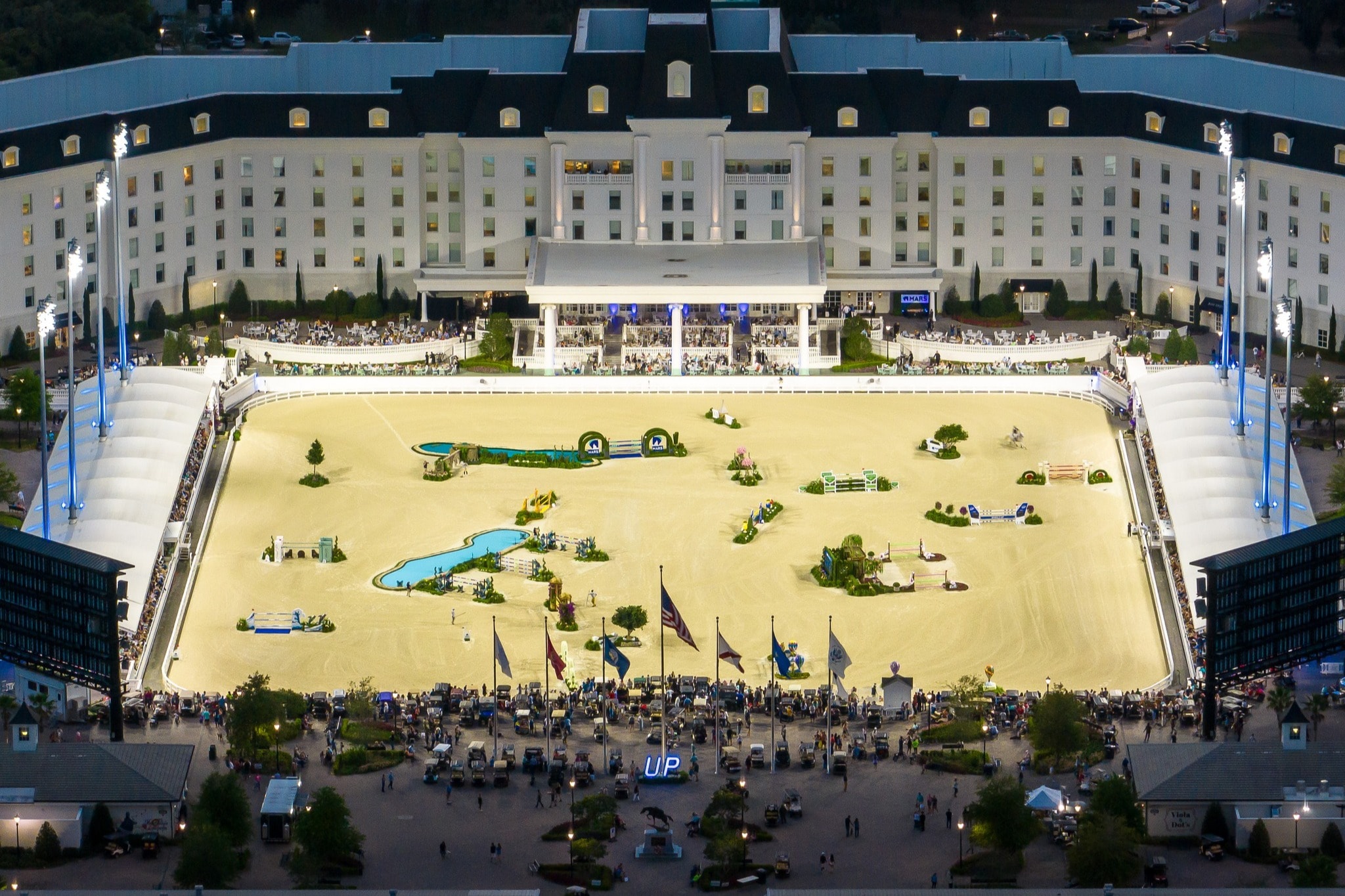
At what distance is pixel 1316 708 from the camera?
16212 cm

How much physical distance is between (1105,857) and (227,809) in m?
35.9

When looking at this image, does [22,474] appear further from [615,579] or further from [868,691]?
[868,691]

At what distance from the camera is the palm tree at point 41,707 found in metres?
164

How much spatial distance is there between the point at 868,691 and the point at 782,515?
24850 mm

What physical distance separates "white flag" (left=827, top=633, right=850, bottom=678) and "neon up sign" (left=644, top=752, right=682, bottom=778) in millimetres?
7867

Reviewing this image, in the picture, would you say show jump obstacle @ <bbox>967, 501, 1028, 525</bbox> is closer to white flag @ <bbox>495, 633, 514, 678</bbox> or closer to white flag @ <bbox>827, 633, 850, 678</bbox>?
white flag @ <bbox>827, 633, 850, 678</bbox>

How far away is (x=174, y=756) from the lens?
15450 centimetres

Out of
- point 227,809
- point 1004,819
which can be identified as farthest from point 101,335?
point 1004,819

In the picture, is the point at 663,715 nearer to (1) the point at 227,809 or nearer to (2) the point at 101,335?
(1) the point at 227,809

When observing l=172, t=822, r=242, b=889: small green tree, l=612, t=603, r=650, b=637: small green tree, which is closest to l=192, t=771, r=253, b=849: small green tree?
l=172, t=822, r=242, b=889: small green tree

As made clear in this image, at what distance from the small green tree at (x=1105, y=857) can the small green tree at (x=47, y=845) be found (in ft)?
135

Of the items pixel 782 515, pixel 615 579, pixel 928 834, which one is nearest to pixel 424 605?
pixel 615 579

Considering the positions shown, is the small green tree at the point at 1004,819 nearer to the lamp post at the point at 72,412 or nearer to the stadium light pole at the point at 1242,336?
the stadium light pole at the point at 1242,336

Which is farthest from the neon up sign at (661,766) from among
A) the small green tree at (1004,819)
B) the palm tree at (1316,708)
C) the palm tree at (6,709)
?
the palm tree at (6,709)
